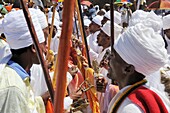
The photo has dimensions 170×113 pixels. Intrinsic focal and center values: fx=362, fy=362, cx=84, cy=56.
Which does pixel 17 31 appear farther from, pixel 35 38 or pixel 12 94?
pixel 12 94

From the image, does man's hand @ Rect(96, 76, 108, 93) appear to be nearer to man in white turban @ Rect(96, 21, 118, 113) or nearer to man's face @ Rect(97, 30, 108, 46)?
man in white turban @ Rect(96, 21, 118, 113)

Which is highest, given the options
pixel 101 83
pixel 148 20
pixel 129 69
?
pixel 129 69

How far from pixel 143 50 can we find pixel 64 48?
Result: 1.00 meters

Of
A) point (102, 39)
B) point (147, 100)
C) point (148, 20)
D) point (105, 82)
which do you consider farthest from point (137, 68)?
point (102, 39)

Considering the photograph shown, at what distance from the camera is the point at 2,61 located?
8.91 feet

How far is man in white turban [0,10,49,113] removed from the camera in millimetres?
2273

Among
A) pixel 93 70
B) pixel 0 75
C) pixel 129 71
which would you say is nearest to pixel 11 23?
pixel 0 75

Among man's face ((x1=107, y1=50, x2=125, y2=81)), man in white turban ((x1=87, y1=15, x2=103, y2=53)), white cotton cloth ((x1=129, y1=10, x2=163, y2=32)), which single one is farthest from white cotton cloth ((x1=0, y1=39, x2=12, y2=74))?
man in white turban ((x1=87, y1=15, x2=103, y2=53))

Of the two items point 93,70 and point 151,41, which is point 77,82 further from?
point 151,41

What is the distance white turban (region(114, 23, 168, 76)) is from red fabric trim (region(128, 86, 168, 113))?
19 cm

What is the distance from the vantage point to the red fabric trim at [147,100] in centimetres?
233

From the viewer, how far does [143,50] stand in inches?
99.4

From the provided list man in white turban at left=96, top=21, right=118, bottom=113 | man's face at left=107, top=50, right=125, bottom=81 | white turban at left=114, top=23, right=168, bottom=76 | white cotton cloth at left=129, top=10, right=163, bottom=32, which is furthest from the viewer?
white cotton cloth at left=129, top=10, right=163, bottom=32

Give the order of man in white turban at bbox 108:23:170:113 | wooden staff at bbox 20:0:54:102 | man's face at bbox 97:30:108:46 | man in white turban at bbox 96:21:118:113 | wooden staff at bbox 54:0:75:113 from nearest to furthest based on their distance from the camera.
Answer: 1. wooden staff at bbox 54:0:75:113
2. wooden staff at bbox 20:0:54:102
3. man in white turban at bbox 108:23:170:113
4. man in white turban at bbox 96:21:118:113
5. man's face at bbox 97:30:108:46
